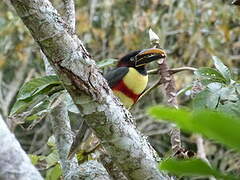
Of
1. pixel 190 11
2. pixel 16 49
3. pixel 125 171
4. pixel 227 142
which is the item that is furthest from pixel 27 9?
pixel 16 49

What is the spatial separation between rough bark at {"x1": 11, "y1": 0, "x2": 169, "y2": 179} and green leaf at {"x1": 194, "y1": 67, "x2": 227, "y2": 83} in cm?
37

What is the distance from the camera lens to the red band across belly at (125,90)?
2.54 meters

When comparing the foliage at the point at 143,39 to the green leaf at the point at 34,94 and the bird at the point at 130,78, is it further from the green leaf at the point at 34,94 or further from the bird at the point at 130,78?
the green leaf at the point at 34,94

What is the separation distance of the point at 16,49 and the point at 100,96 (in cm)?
397

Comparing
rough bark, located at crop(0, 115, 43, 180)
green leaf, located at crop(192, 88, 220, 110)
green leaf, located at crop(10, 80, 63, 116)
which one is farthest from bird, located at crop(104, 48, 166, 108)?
rough bark, located at crop(0, 115, 43, 180)

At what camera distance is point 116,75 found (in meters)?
2.62

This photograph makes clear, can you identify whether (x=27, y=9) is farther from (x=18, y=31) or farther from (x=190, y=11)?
(x=18, y=31)

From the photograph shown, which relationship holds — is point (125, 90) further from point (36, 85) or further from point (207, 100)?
point (207, 100)

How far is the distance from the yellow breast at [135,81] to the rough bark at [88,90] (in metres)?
1.62

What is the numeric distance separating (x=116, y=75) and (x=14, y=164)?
6.22 ft

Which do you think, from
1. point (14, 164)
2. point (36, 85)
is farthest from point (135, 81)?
point (14, 164)

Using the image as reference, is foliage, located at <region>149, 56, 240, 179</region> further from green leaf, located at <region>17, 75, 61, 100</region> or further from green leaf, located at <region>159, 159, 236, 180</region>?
green leaf, located at <region>17, 75, 61, 100</region>

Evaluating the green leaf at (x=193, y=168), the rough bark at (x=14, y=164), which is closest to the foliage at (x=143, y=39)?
the rough bark at (x=14, y=164)

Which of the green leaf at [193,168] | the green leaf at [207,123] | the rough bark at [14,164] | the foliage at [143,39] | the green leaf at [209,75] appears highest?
the green leaf at [207,123]
